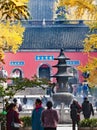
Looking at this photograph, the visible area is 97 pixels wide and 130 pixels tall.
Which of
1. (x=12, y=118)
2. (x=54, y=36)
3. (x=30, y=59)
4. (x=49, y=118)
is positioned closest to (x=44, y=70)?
(x=30, y=59)

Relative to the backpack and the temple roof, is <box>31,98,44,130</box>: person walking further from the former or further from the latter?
the temple roof

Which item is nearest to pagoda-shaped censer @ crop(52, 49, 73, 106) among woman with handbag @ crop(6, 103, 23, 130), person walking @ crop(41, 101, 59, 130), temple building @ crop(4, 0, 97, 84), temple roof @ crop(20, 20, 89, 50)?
woman with handbag @ crop(6, 103, 23, 130)

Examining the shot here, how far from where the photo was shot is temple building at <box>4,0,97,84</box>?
4838 centimetres

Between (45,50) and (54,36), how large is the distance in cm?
252

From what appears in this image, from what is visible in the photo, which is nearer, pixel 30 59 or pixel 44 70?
pixel 30 59

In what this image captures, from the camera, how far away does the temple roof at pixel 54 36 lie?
4903 cm

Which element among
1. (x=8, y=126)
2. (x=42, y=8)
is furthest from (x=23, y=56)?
(x=8, y=126)

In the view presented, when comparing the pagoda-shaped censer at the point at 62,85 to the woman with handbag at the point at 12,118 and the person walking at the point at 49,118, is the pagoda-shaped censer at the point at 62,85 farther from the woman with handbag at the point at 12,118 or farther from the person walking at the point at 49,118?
the person walking at the point at 49,118

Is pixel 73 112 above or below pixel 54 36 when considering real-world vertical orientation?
below

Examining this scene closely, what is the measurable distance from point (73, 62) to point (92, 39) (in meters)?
29.6

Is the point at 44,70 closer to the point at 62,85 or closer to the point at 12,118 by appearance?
the point at 62,85

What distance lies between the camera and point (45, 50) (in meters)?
48.6

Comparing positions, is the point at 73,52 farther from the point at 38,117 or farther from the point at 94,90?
the point at 38,117

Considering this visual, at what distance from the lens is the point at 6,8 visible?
28.6ft
